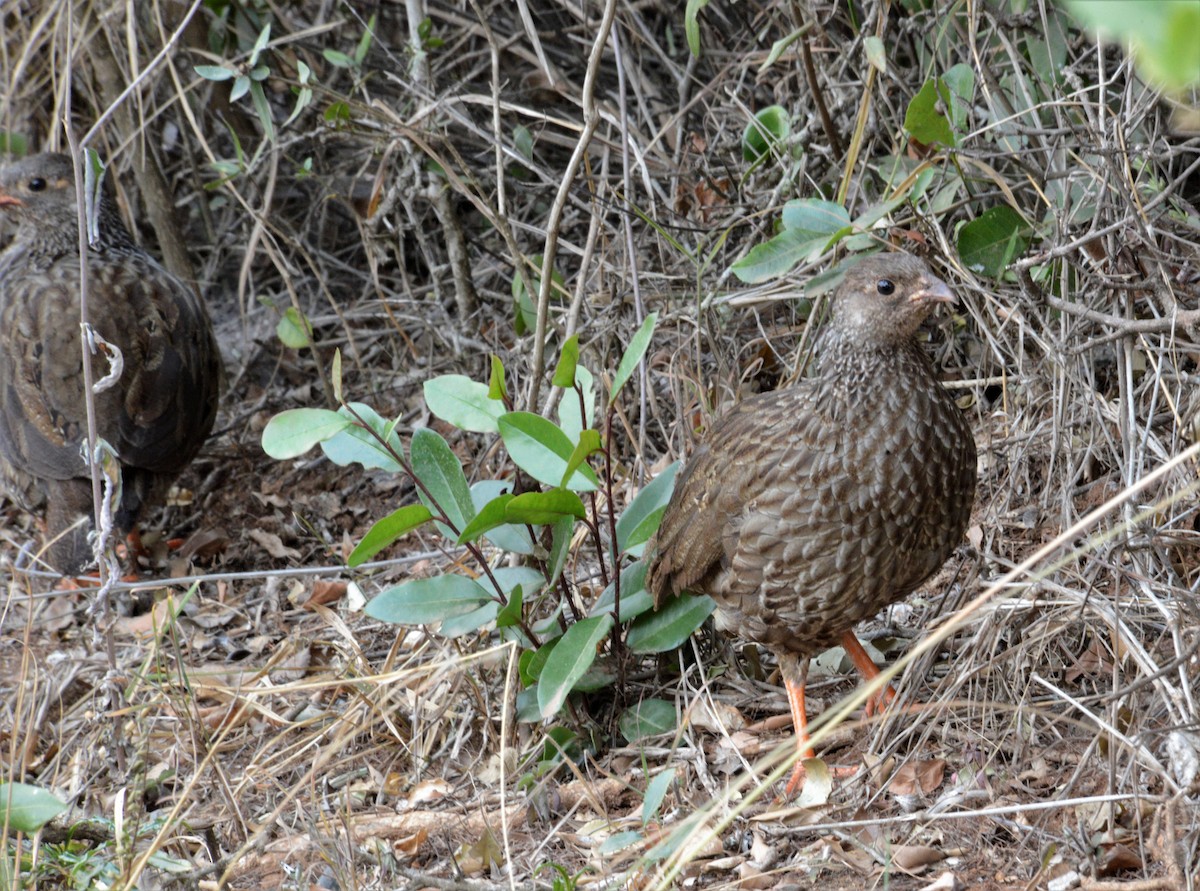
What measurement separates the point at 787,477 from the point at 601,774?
3.28 ft

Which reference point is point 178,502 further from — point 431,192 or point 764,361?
point 764,361

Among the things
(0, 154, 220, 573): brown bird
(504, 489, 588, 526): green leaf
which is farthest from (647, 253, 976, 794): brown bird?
(0, 154, 220, 573): brown bird

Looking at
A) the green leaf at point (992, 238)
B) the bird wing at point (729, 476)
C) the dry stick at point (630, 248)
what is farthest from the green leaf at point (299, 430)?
the green leaf at point (992, 238)

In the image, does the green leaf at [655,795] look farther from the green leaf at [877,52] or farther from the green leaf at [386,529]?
the green leaf at [877,52]

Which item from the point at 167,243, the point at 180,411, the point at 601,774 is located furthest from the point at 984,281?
the point at 167,243

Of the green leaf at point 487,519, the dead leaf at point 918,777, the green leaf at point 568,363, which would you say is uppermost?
the green leaf at point 568,363

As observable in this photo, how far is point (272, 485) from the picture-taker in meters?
6.07

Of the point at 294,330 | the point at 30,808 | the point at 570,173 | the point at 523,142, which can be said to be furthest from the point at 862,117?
the point at 30,808

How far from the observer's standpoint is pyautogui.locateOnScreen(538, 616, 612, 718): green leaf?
3.32 metres

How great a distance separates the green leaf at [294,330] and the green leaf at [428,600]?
2.56m

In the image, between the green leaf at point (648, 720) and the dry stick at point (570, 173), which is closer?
the dry stick at point (570, 173)

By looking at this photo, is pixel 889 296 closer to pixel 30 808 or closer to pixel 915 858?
pixel 915 858

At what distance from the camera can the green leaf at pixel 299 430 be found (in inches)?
130

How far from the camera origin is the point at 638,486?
4695 millimetres
